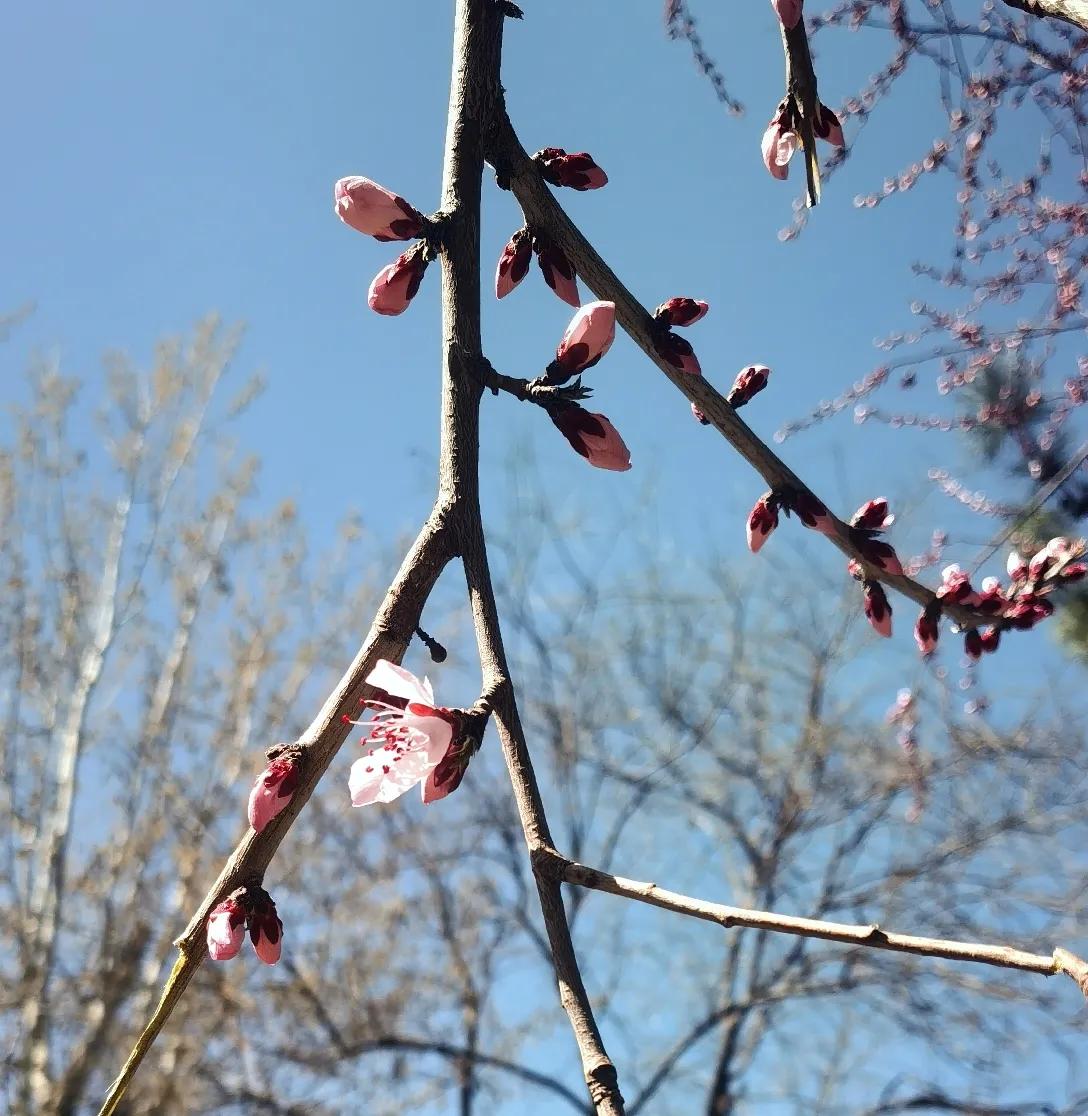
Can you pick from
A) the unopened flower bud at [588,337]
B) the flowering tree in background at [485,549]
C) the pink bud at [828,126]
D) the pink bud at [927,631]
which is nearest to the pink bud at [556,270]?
the flowering tree in background at [485,549]

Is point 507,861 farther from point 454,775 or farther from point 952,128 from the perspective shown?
point 454,775

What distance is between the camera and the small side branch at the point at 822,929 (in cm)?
55

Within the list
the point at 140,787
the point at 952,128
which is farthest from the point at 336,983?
the point at 952,128

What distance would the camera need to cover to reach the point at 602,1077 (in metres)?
0.62

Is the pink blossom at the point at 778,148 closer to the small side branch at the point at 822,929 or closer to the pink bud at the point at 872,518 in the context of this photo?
the pink bud at the point at 872,518

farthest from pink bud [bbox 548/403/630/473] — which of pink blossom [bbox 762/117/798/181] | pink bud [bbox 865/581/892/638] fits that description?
pink blossom [bbox 762/117/798/181]

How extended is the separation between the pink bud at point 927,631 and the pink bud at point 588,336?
707 millimetres

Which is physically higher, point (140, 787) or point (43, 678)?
point (43, 678)

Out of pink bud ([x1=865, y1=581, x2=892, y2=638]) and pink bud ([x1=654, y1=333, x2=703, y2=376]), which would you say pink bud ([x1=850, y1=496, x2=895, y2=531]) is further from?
pink bud ([x1=654, y1=333, x2=703, y2=376])

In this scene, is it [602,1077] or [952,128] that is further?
[952,128]

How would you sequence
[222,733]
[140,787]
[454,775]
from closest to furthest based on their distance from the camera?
[454,775] < [140,787] < [222,733]

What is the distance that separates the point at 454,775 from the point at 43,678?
25.8 feet

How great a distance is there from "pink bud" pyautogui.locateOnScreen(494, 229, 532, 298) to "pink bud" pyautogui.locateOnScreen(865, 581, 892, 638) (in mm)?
648

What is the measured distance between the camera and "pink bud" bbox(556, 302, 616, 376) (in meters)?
0.99
